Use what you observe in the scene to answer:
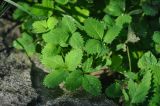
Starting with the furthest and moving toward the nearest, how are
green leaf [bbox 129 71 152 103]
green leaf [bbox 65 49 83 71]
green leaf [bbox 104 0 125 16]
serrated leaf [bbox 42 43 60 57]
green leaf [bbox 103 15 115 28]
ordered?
green leaf [bbox 104 0 125 16], green leaf [bbox 103 15 115 28], serrated leaf [bbox 42 43 60 57], green leaf [bbox 65 49 83 71], green leaf [bbox 129 71 152 103]

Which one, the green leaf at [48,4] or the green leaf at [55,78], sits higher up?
the green leaf at [48,4]

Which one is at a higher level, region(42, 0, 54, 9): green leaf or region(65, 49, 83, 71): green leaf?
region(42, 0, 54, 9): green leaf

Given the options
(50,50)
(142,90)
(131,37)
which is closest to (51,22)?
(50,50)

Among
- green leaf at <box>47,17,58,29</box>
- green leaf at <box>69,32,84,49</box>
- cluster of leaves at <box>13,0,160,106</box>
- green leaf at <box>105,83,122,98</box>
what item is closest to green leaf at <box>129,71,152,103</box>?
cluster of leaves at <box>13,0,160,106</box>

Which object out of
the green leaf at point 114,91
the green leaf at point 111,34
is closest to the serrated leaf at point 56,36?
the green leaf at point 111,34

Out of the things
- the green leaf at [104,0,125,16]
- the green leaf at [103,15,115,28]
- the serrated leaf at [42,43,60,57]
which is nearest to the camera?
the serrated leaf at [42,43,60,57]

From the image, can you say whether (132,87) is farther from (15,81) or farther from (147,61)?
(15,81)

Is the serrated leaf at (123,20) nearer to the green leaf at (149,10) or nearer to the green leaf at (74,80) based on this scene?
the green leaf at (149,10)

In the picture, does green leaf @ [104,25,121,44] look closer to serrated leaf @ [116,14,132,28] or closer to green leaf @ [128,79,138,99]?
serrated leaf @ [116,14,132,28]
